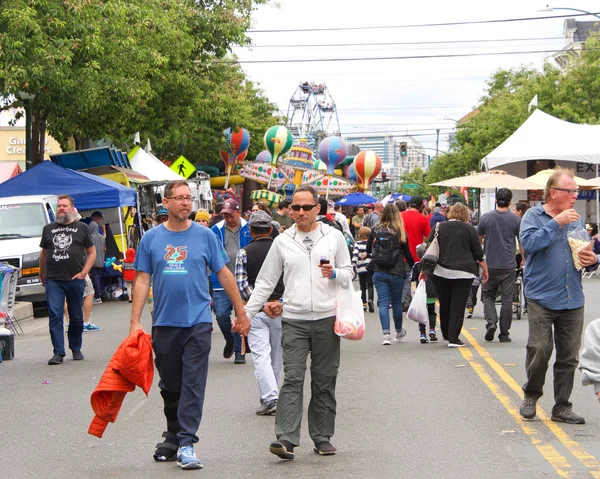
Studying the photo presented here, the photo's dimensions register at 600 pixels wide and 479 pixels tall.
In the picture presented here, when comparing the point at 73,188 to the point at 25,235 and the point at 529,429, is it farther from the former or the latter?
the point at 529,429

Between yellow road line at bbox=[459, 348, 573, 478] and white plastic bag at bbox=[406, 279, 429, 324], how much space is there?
1.39 m

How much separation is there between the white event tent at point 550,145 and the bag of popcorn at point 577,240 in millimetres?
24611

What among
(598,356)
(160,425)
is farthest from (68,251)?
(598,356)

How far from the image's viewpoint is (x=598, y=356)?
17.3 ft

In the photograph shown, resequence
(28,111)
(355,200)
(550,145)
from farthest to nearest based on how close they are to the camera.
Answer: (355,200)
(550,145)
(28,111)

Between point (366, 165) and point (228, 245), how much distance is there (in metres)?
45.3

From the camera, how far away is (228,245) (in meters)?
11.7

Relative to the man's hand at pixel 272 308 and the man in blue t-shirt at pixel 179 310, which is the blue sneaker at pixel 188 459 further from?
the man's hand at pixel 272 308

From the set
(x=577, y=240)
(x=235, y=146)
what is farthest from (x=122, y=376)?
(x=235, y=146)

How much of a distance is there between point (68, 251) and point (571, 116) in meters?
40.8

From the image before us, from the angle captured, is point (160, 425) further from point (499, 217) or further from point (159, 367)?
point (499, 217)

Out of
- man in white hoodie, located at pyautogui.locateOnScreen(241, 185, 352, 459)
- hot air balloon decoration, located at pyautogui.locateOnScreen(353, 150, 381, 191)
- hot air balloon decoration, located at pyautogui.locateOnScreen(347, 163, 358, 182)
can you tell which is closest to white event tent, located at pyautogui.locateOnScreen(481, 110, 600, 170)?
hot air balloon decoration, located at pyautogui.locateOnScreen(353, 150, 381, 191)

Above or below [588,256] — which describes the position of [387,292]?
below

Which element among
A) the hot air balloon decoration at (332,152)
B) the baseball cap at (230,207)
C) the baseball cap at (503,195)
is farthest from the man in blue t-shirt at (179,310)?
the hot air balloon decoration at (332,152)
